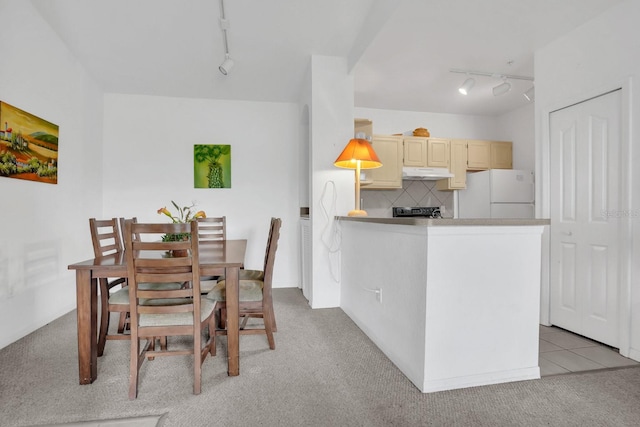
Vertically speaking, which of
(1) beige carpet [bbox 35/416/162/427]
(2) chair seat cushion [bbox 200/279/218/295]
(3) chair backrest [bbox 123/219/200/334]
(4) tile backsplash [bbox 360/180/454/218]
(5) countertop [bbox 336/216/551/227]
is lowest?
(1) beige carpet [bbox 35/416/162/427]

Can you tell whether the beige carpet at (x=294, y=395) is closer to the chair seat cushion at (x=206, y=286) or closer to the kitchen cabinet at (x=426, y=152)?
the chair seat cushion at (x=206, y=286)

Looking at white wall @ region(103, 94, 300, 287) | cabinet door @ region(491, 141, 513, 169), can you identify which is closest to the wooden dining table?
white wall @ region(103, 94, 300, 287)

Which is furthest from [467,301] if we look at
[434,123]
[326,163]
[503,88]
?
[434,123]

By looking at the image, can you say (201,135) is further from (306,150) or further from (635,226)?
(635,226)

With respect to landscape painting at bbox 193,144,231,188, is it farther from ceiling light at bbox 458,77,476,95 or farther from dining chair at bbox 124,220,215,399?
ceiling light at bbox 458,77,476,95

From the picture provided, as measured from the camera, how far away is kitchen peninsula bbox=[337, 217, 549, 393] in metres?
1.70

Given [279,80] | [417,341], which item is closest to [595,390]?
[417,341]

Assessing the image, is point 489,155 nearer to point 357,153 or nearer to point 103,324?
point 357,153

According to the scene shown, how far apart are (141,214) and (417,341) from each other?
372 centimetres

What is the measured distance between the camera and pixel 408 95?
13.2 ft

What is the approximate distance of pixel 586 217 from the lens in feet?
8.03

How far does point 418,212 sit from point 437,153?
0.85m

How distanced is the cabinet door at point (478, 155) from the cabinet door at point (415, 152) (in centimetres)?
67

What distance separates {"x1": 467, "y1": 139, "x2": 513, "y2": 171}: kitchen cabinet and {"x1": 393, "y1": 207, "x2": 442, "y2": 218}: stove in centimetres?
75
